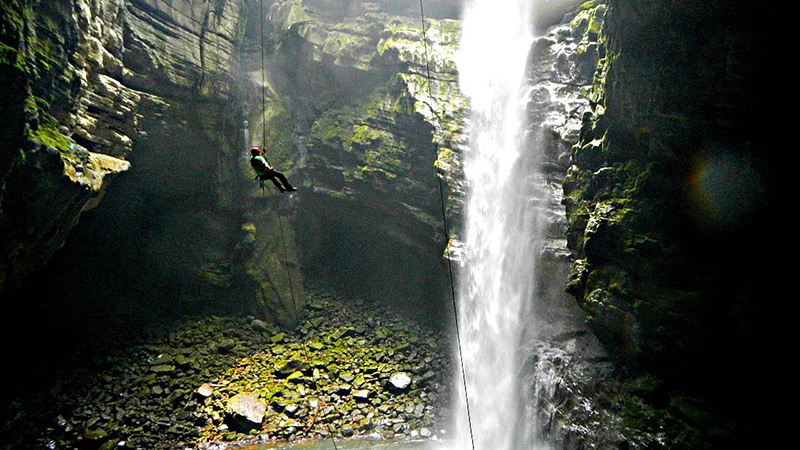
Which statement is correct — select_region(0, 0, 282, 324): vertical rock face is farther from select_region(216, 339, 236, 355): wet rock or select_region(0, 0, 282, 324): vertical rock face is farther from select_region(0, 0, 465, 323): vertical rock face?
select_region(216, 339, 236, 355): wet rock

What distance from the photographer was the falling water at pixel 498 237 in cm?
1197

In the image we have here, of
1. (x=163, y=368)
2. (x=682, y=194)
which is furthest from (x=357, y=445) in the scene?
(x=682, y=194)

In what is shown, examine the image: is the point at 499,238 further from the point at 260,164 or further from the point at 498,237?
the point at 260,164

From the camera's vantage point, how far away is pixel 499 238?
14.0 meters

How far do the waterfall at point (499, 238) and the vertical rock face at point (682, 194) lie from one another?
→ 3036mm

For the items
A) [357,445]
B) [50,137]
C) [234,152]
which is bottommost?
[357,445]

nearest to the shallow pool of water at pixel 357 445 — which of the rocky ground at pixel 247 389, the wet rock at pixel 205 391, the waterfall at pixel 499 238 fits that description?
the rocky ground at pixel 247 389

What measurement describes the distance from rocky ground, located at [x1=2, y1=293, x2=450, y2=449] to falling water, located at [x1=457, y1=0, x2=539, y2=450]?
221 cm

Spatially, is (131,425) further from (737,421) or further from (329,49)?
(329,49)

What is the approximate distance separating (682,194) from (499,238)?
249 inches

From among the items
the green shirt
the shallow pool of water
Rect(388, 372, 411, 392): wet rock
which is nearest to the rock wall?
the green shirt

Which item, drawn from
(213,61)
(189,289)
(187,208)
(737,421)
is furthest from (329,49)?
(737,421)

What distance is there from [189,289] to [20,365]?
5.65 m

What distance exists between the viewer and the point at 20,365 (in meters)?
12.9
